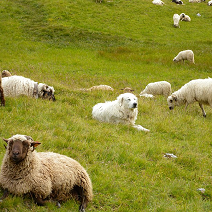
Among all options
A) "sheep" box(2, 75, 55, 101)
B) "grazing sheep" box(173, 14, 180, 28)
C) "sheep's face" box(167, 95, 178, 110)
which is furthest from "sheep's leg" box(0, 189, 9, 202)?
"grazing sheep" box(173, 14, 180, 28)

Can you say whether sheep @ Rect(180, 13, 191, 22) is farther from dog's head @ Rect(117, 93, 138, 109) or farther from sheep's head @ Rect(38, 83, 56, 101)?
dog's head @ Rect(117, 93, 138, 109)

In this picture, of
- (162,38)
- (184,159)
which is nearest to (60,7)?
(162,38)

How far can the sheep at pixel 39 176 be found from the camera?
14.8 ft

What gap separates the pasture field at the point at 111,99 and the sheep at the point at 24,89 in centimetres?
61

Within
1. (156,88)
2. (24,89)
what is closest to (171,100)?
(156,88)

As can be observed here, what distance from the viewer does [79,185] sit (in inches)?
199

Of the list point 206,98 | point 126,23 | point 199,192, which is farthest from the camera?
point 126,23

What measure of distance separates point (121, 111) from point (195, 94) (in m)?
4.88

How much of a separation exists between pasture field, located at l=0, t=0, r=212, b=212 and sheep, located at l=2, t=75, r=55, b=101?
2.01 ft

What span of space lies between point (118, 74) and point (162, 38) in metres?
14.2

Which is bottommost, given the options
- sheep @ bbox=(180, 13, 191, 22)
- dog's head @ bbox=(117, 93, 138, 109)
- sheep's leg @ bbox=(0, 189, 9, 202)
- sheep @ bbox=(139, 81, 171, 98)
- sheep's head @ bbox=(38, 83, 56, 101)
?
sheep @ bbox=(139, 81, 171, 98)

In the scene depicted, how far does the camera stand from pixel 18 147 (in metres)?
4.43

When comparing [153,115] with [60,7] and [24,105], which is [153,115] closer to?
[24,105]

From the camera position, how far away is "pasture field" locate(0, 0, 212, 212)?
19.3 feet
